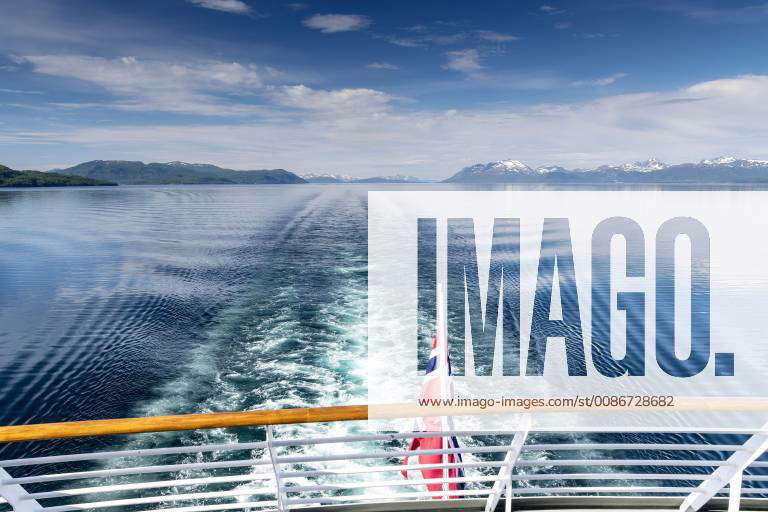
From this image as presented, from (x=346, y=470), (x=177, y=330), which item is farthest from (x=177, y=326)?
(x=346, y=470)

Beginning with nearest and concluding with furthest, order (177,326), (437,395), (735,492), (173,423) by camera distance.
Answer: (173,423) → (735,492) → (437,395) → (177,326)

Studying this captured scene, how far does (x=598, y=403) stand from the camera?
212 cm

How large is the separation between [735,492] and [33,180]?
134556mm

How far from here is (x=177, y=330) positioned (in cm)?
1153

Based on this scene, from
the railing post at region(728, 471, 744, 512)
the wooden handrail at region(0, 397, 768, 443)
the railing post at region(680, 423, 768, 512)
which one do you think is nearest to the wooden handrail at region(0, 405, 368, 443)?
the wooden handrail at region(0, 397, 768, 443)

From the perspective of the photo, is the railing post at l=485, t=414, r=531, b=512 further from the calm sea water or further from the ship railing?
the calm sea water

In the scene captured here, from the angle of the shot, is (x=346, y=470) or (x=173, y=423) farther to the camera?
(x=346, y=470)

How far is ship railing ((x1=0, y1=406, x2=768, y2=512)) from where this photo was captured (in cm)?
191

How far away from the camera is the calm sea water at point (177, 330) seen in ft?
26.0

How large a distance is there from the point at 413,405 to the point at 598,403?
897 mm

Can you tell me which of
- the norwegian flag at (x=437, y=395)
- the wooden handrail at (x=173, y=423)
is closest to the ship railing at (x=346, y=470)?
the wooden handrail at (x=173, y=423)

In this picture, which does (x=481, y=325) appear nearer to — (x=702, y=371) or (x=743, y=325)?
(x=702, y=371)

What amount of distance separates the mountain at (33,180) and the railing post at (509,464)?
Result: 12992cm

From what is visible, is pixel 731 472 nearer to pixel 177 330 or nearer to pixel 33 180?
pixel 177 330
